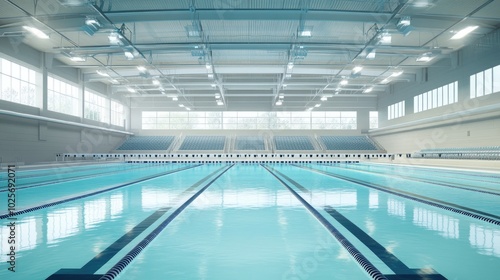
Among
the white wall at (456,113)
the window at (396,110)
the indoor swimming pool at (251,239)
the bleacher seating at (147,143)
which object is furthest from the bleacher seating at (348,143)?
the indoor swimming pool at (251,239)

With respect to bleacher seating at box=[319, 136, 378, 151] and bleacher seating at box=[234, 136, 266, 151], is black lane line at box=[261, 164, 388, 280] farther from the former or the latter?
bleacher seating at box=[319, 136, 378, 151]

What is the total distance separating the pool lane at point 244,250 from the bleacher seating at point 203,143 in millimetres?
21569

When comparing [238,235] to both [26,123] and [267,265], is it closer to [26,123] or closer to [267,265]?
[267,265]

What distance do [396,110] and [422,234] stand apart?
22012 mm

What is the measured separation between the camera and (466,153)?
13820 millimetres

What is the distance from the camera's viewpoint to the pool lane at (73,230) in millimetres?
2416

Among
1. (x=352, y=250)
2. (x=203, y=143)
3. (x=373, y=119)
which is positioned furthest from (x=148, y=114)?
(x=352, y=250)

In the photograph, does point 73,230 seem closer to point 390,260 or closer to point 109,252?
point 109,252

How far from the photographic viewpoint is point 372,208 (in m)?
4.67

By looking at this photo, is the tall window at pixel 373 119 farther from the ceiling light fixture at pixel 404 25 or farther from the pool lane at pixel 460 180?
the ceiling light fixture at pixel 404 25

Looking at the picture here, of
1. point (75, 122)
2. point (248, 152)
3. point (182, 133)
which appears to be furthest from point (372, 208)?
point (182, 133)

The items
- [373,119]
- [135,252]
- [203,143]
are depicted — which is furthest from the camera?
[373,119]

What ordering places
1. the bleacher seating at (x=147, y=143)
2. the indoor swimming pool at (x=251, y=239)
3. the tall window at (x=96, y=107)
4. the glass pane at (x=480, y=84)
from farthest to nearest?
the bleacher seating at (x=147, y=143), the tall window at (x=96, y=107), the glass pane at (x=480, y=84), the indoor swimming pool at (x=251, y=239)

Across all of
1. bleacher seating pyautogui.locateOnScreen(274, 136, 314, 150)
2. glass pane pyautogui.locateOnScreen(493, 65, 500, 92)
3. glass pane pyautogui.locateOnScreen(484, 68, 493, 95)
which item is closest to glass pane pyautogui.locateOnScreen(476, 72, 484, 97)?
glass pane pyautogui.locateOnScreen(484, 68, 493, 95)
